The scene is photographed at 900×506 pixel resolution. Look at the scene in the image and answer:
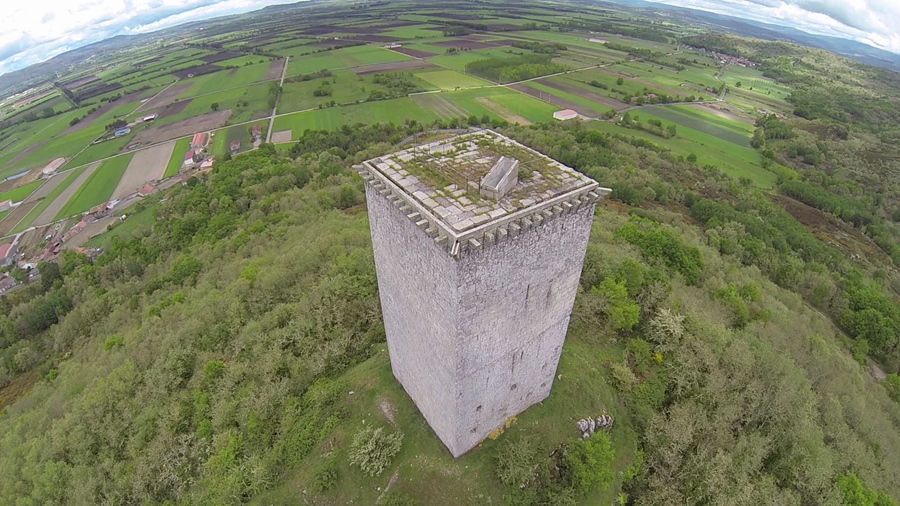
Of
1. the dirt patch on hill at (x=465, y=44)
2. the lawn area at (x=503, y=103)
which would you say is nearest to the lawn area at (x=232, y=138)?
the lawn area at (x=503, y=103)

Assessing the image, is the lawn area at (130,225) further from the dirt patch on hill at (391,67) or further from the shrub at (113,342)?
the dirt patch on hill at (391,67)

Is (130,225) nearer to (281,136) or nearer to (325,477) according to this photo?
(281,136)

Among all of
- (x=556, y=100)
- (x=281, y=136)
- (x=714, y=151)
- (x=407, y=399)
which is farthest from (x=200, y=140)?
(x=714, y=151)

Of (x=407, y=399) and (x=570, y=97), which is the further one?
(x=570, y=97)

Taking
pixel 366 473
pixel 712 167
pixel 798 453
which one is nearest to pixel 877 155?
pixel 712 167

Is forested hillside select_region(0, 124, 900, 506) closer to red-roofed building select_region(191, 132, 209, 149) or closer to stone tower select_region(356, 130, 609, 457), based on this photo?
stone tower select_region(356, 130, 609, 457)

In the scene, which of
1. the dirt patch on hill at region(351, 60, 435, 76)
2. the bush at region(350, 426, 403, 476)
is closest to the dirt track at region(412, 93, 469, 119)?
the dirt patch on hill at region(351, 60, 435, 76)
